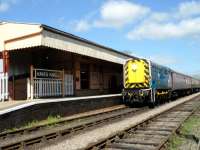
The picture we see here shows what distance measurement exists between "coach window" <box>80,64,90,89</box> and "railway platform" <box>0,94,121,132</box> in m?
3.56

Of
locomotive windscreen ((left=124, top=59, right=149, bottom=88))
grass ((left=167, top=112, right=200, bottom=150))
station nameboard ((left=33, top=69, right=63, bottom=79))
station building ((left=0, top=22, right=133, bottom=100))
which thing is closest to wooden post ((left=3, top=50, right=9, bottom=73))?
station building ((left=0, top=22, right=133, bottom=100))

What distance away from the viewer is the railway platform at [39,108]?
12.7 meters

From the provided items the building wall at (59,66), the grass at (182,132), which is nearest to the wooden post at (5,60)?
the building wall at (59,66)

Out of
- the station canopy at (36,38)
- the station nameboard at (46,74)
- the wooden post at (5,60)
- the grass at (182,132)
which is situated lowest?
the grass at (182,132)

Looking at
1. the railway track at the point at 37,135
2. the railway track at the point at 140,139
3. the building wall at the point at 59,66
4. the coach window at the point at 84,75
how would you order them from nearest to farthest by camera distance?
1. the railway track at the point at 140,139
2. the railway track at the point at 37,135
3. the building wall at the point at 59,66
4. the coach window at the point at 84,75

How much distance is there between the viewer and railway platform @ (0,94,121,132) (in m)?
12.7

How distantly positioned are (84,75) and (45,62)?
4.16 meters

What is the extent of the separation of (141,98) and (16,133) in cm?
1266

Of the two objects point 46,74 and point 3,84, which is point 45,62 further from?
point 3,84

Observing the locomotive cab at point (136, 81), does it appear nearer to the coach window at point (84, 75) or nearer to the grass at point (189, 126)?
the coach window at point (84, 75)

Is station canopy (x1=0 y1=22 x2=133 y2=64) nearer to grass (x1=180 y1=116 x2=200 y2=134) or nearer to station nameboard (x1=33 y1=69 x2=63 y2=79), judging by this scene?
station nameboard (x1=33 y1=69 x2=63 y2=79)

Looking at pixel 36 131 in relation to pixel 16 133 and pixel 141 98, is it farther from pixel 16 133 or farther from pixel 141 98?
pixel 141 98

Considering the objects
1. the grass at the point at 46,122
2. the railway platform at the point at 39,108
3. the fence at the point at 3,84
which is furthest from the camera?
the fence at the point at 3,84

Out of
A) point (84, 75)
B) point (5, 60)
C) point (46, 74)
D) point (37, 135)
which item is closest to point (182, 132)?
point (37, 135)
